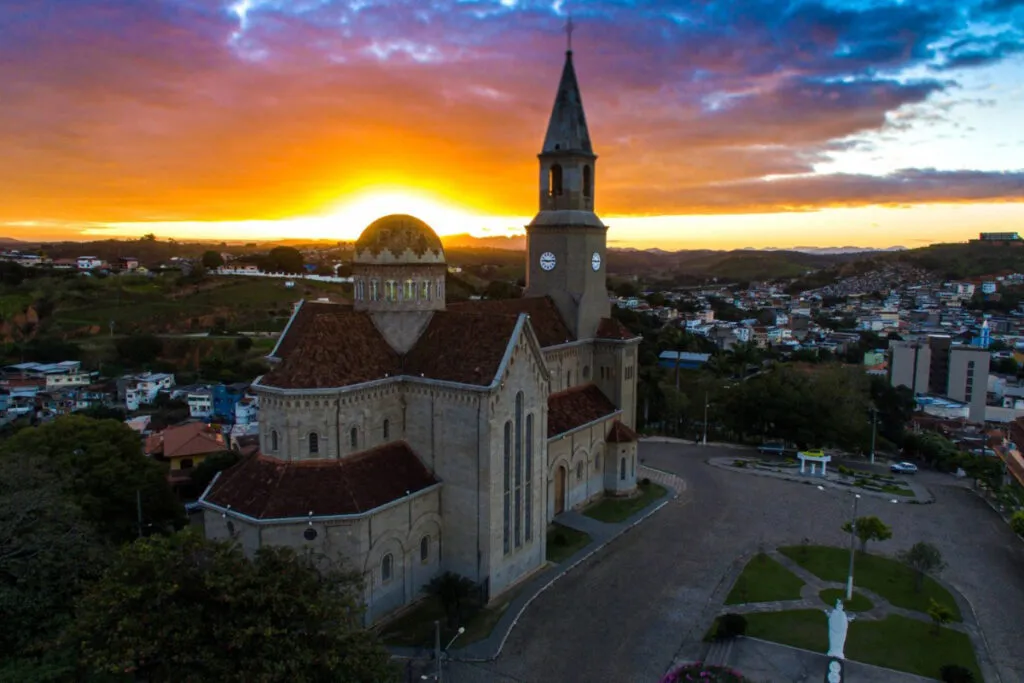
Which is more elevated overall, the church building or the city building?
the church building

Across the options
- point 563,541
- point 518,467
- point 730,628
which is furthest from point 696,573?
point 518,467

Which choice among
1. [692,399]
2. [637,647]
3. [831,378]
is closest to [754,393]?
[831,378]

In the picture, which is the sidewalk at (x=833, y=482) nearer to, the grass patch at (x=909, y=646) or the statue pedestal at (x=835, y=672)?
the grass patch at (x=909, y=646)

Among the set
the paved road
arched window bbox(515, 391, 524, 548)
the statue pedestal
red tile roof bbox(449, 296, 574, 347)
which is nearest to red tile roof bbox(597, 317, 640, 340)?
red tile roof bbox(449, 296, 574, 347)

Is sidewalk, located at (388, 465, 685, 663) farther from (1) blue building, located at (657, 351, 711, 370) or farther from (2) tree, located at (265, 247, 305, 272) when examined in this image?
→ (2) tree, located at (265, 247, 305, 272)

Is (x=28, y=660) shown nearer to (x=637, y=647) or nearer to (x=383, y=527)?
(x=383, y=527)

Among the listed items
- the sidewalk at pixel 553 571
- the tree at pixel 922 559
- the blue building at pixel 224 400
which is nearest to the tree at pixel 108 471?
the sidewalk at pixel 553 571

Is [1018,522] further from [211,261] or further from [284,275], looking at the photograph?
[211,261]
